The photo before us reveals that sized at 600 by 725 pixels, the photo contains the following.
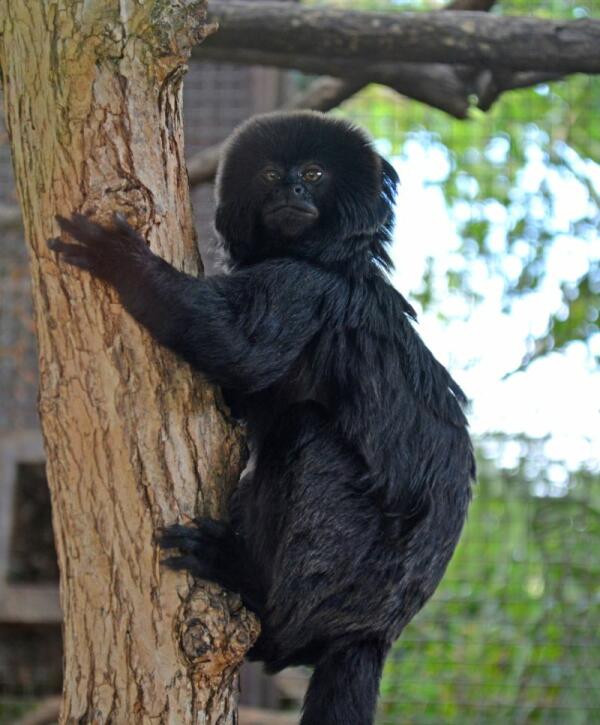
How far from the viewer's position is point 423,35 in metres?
3.86

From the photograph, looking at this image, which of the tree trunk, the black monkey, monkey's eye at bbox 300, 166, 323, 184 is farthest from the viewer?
monkey's eye at bbox 300, 166, 323, 184

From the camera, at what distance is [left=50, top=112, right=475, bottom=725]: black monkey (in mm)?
2551

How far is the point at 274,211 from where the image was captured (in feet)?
9.89

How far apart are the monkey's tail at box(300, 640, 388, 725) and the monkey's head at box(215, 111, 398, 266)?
3.55 feet

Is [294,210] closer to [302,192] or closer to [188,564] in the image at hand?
[302,192]

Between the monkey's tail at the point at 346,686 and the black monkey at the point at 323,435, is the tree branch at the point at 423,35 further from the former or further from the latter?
the monkey's tail at the point at 346,686

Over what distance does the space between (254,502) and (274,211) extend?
2.82 ft

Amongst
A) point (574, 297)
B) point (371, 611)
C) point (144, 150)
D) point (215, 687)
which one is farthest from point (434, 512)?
point (574, 297)

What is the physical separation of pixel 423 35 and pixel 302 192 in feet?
3.81

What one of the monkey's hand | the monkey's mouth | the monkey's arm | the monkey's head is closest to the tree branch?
the monkey's head

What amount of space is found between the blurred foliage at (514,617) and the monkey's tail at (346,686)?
284cm

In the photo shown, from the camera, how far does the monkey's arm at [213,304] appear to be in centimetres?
236

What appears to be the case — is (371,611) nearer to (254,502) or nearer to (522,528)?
(254,502)

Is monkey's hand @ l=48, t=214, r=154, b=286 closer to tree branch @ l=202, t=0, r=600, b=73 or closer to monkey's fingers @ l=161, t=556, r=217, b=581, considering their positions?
monkey's fingers @ l=161, t=556, r=217, b=581
